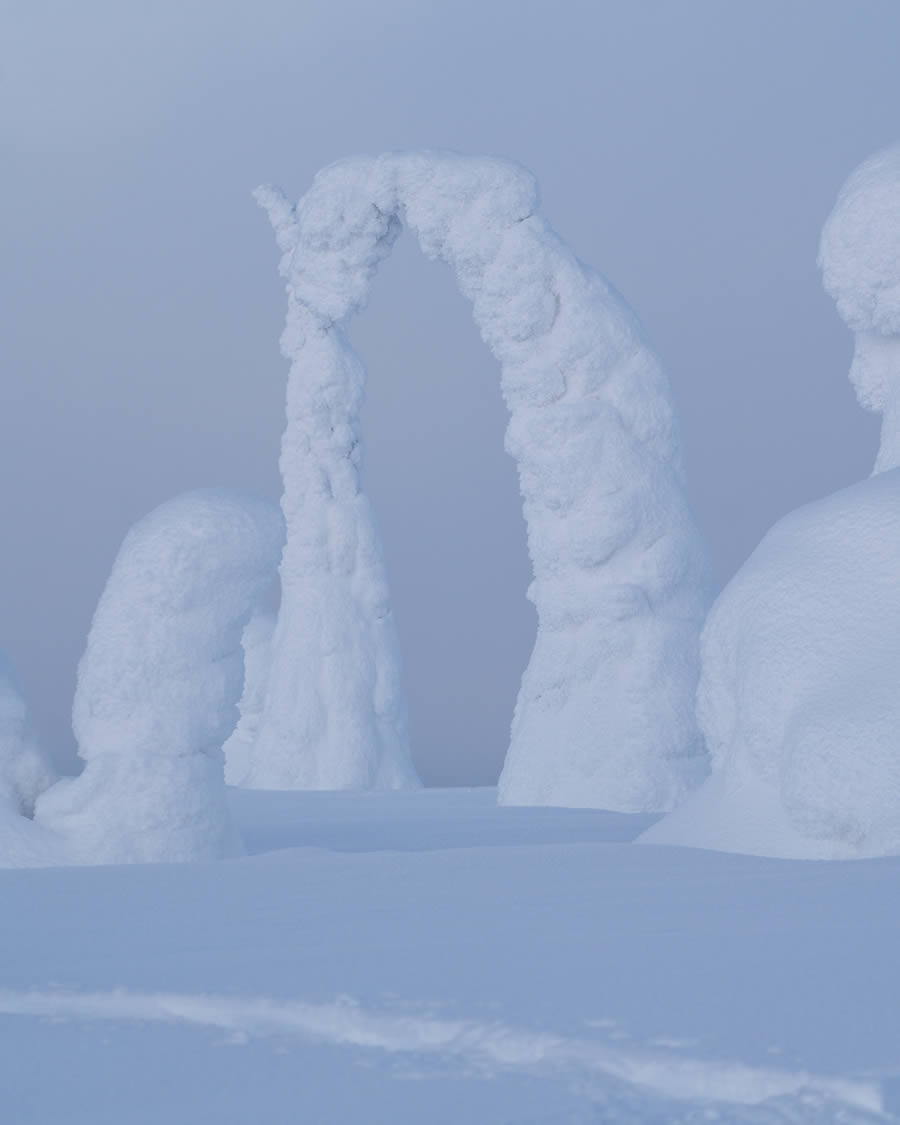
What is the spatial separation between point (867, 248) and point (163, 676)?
3.60 meters

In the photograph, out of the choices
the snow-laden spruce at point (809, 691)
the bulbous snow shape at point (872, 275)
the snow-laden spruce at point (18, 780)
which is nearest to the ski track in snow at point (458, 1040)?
the snow-laden spruce at point (809, 691)

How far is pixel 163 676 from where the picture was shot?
226 inches

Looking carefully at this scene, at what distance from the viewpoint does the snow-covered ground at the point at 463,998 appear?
74.8 inches

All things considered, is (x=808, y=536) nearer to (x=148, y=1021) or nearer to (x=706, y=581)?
(x=148, y=1021)

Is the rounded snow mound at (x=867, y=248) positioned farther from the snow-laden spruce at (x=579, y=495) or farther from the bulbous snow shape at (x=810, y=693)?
the snow-laden spruce at (x=579, y=495)

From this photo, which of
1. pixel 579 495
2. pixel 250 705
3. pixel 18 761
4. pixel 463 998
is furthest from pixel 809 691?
pixel 250 705

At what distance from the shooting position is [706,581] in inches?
433

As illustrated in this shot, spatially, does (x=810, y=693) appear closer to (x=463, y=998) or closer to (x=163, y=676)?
(x=163, y=676)

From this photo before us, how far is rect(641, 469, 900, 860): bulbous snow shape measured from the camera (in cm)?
442

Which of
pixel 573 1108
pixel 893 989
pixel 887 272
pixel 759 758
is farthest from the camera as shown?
pixel 887 272

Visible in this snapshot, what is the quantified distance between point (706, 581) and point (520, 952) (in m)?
8.61

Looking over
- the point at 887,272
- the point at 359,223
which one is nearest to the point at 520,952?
the point at 887,272

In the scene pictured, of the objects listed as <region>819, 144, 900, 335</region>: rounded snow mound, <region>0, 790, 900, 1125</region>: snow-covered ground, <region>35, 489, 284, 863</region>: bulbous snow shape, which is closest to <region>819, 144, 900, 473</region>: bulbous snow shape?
<region>819, 144, 900, 335</region>: rounded snow mound

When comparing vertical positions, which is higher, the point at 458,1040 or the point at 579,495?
the point at 458,1040
